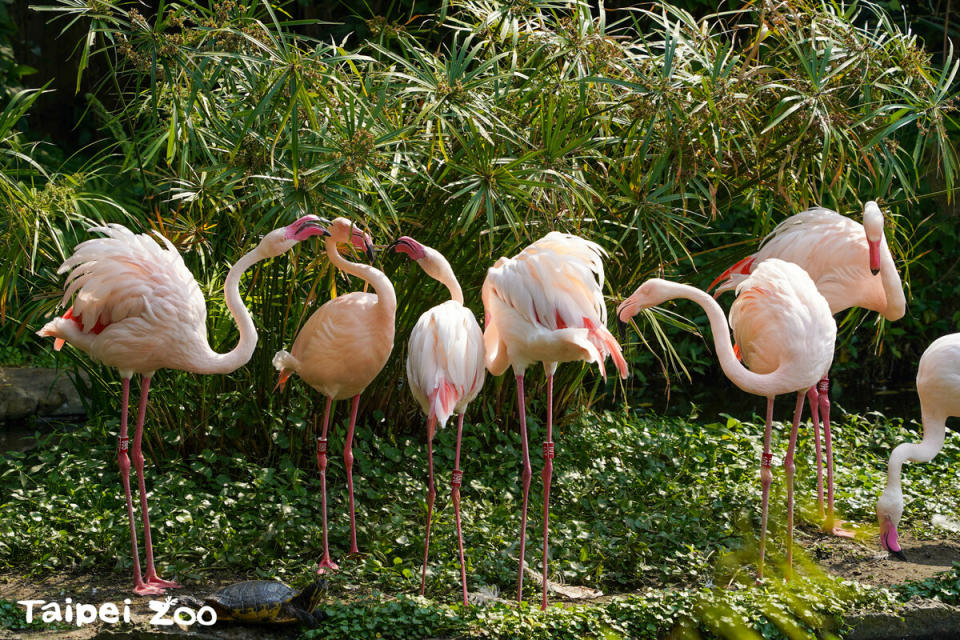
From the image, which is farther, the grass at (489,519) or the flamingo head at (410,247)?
the flamingo head at (410,247)

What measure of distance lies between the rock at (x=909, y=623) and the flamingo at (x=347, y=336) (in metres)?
2.16

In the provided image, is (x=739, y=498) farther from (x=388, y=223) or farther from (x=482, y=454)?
(x=388, y=223)

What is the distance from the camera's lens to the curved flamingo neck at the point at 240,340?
445cm

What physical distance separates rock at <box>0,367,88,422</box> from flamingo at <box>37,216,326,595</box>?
11.3 feet

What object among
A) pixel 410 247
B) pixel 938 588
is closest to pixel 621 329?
pixel 410 247

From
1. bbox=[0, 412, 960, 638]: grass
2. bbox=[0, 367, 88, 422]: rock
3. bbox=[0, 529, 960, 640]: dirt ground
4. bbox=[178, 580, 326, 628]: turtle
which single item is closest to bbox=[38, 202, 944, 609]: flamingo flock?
bbox=[0, 529, 960, 640]: dirt ground

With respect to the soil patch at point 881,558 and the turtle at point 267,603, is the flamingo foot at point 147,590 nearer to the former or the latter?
the turtle at point 267,603

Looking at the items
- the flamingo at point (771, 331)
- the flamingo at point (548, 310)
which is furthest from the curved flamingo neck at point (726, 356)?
the flamingo at point (548, 310)

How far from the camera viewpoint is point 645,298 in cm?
459

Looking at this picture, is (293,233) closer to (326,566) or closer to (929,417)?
(326,566)

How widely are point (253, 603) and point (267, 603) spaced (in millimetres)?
52

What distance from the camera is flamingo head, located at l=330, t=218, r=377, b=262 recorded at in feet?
14.9

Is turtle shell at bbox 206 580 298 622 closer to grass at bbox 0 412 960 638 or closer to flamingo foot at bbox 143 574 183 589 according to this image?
grass at bbox 0 412 960 638

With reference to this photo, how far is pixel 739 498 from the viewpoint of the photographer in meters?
5.39
